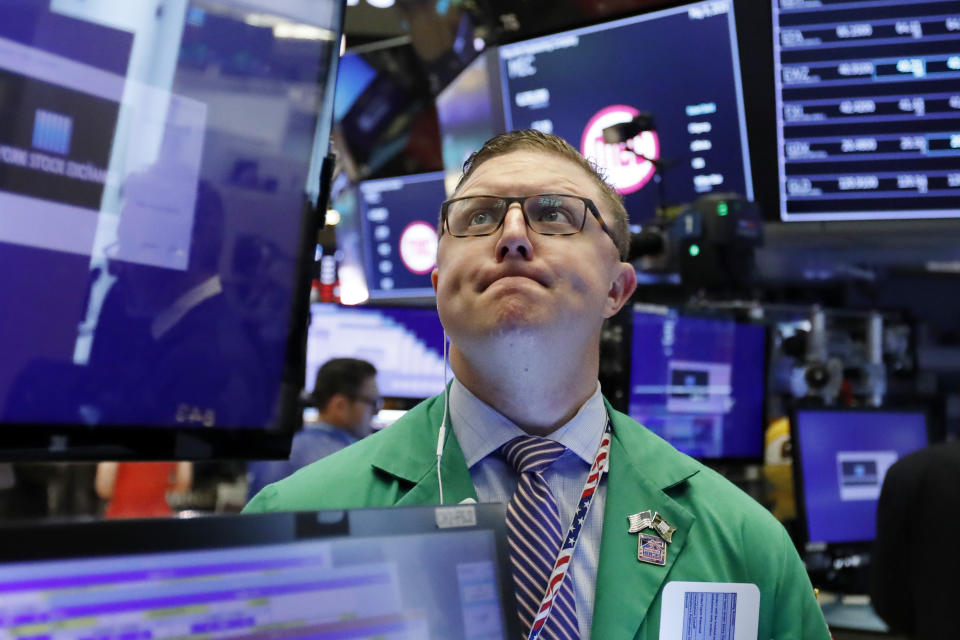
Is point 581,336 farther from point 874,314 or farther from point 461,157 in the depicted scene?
point 461,157

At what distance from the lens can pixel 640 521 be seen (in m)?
1.28

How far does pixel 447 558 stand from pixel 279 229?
40 cm

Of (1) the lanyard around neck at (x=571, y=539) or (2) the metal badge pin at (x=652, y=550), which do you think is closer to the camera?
(1) the lanyard around neck at (x=571, y=539)

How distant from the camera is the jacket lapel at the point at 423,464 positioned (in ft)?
4.28

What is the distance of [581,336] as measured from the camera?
139cm

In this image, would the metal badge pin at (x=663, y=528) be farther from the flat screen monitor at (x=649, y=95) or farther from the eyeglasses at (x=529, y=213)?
the flat screen monitor at (x=649, y=95)

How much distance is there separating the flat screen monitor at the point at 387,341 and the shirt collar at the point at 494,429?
2937 mm

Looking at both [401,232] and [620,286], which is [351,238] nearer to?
[401,232]

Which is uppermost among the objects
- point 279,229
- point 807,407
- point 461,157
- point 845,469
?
point 461,157

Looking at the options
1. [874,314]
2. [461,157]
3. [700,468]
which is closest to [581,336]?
[700,468]

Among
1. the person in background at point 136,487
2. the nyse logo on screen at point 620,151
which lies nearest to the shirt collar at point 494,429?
the nyse logo on screen at point 620,151

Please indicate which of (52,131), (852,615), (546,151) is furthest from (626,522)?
(852,615)

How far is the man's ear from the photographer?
1560mm

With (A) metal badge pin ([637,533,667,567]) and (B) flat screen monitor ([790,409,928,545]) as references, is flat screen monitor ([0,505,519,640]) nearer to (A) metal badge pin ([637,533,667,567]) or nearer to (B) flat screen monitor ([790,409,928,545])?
(A) metal badge pin ([637,533,667,567])
